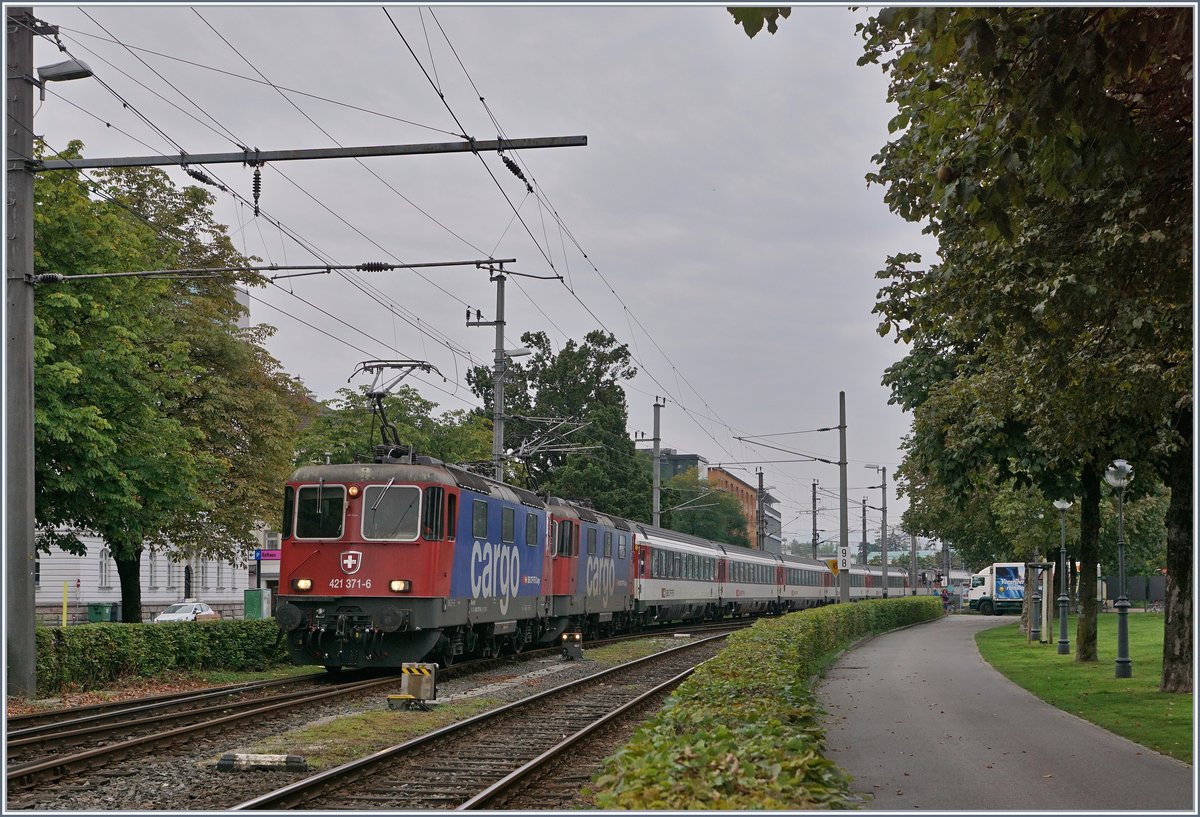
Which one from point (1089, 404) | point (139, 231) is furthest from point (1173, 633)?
point (139, 231)

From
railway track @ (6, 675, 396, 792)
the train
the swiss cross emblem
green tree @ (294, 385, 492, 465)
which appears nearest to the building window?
green tree @ (294, 385, 492, 465)

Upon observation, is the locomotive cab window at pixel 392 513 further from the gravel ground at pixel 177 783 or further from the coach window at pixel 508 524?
the gravel ground at pixel 177 783

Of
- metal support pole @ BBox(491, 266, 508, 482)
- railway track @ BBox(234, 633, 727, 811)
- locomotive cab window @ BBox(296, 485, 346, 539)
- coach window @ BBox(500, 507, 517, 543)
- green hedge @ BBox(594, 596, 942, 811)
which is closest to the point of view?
green hedge @ BBox(594, 596, 942, 811)

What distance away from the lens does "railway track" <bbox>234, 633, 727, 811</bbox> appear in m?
9.86

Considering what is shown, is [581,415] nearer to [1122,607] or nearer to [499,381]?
[499,381]

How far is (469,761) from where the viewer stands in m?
12.0

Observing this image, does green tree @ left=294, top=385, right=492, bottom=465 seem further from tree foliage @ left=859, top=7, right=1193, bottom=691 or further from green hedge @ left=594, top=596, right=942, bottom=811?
green hedge @ left=594, top=596, right=942, bottom=811

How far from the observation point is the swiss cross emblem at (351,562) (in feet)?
62.8

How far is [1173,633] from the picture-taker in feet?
60.3

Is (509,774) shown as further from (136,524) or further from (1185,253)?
(136,524)

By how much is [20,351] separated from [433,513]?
6.27 meters

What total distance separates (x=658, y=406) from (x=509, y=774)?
38.0 m

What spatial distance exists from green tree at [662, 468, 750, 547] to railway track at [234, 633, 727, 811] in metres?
71.0

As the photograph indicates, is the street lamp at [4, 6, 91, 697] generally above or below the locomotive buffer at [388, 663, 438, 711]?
above
